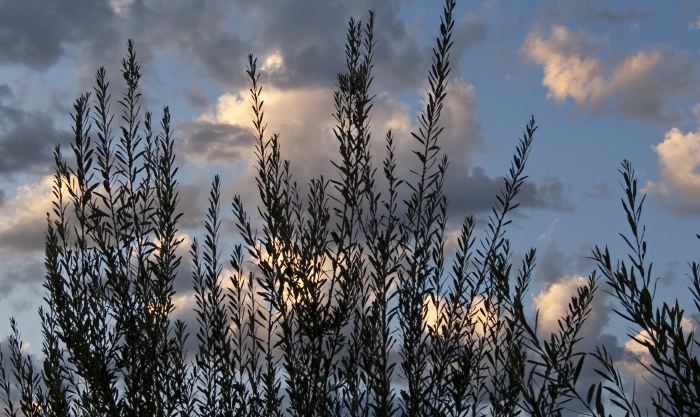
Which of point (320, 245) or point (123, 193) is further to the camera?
point (123, 193)

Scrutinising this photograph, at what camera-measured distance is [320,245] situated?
247 inches

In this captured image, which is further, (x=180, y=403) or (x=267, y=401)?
(x=180, y=403)

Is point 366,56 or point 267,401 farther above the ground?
point 366,56

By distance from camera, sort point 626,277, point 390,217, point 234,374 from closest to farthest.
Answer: point 626,277 < point 390,217 < point 234,374

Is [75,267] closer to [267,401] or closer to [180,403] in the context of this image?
[180,403]

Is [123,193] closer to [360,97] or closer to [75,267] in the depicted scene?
[75,267]

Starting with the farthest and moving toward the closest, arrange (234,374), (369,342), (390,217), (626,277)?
(234,374) < (390,217) < (369,342) < (626,277)

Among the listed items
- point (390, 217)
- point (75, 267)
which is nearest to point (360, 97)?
point (390, 217)

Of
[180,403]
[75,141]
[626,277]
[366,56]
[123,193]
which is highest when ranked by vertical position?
[366,56]

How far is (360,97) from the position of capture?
6613 millimetres

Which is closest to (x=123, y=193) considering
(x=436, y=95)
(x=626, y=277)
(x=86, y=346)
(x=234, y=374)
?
(x=86, y=346)

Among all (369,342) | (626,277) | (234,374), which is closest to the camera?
(626,277)

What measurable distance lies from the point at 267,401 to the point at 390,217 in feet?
5.76

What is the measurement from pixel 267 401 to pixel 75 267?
2.21 meters
